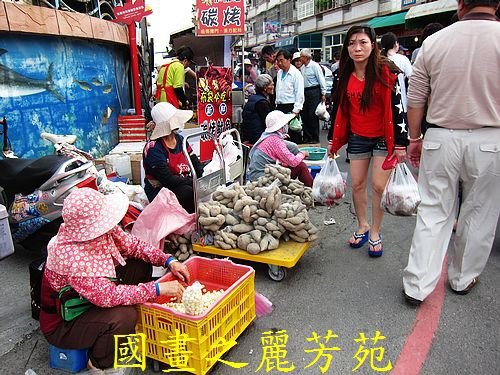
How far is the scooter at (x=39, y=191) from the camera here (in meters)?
3.71

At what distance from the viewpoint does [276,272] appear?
350 cm

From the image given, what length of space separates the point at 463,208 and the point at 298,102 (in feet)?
15.5

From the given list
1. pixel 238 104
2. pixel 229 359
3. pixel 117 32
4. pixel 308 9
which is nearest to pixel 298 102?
pixel 238 104

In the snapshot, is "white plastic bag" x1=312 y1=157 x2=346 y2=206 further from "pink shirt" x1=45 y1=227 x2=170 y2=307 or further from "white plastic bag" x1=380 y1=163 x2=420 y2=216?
"pink shirt" x1=45 y1=227 x2=170 y2=307

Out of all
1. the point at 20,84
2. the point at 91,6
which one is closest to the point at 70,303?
the point at 20,84

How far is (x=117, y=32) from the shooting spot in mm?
7242

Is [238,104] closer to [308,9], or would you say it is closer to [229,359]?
[229,359]

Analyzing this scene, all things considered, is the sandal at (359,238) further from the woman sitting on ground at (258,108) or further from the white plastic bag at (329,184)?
the woman sitting on ground at (258,108)

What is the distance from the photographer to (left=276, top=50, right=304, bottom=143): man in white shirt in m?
7.31

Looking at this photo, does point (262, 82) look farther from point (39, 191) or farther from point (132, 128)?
point (39, 191)

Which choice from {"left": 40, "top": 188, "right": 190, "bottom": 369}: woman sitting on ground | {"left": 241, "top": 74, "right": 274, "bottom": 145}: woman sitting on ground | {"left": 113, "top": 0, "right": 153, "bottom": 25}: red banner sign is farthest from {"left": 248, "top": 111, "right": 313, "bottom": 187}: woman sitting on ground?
{"left": 113, "top": 0, "right": 153, "bottom": 25}: red banner sign

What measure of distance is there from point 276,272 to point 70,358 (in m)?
1.62

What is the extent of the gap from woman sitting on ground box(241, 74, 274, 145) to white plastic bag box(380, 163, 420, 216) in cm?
315

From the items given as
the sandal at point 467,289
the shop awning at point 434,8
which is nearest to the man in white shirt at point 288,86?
the sandal at point 467,289
